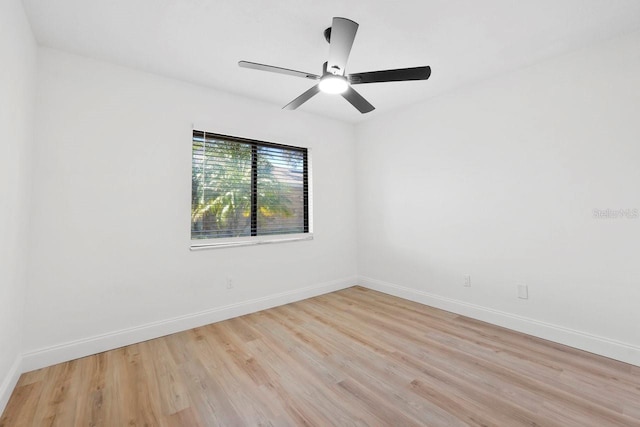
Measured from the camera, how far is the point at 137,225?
96.3 inches

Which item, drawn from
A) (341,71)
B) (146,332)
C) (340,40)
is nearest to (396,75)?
(341,71)

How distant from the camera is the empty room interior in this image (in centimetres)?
169

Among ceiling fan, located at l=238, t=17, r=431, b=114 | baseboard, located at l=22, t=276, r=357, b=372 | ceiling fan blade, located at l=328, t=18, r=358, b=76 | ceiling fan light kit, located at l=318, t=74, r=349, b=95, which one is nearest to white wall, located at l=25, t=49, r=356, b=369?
baseboard, located at l=22, t=276, r=357, b=372

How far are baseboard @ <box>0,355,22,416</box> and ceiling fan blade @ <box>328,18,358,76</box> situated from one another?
2810mm

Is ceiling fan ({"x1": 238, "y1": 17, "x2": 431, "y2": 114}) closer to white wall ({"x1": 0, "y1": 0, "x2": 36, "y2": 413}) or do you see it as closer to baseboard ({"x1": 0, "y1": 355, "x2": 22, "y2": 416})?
white wall ({"x1": 0, "y1": 0, "x2": 36, "y2": 413})

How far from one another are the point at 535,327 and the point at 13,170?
4043mm

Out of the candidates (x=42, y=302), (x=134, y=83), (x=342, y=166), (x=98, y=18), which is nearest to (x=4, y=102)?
(x=98, y=18)

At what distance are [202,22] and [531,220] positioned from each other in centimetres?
312

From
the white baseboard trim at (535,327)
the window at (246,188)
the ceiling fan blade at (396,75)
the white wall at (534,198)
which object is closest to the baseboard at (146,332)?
the window at (246,188)

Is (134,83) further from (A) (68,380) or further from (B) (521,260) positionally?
(B) (521,260)

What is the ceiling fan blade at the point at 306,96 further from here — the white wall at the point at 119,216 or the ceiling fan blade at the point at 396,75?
the white wall at the point at 119,216

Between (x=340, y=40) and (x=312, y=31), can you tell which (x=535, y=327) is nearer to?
(x=340, y=40)

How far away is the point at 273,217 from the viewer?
134 inches

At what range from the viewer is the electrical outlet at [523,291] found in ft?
8.30
